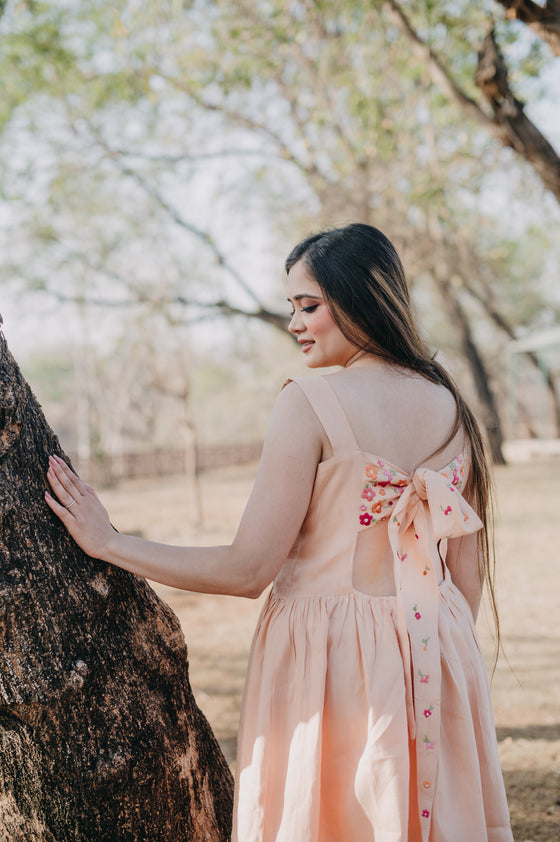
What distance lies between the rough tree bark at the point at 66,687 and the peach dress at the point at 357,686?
0.70ft

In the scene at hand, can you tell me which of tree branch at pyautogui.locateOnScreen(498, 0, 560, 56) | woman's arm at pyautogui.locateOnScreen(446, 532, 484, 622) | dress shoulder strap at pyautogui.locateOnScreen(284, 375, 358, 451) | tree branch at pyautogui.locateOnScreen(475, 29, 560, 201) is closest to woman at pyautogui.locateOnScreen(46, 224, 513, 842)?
dress shoulder strap at pyautogui.locateOnScreen(284, 375, 358, 451)

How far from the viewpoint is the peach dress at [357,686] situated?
1.46m

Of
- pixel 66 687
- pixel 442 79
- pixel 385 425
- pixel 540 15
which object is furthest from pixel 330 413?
pixel 442 79

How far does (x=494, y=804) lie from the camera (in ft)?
5.41

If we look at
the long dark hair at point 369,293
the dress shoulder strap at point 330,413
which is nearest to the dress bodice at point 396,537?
the dress shoulder strap at point 330,413

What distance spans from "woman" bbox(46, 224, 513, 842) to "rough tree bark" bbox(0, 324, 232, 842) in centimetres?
9

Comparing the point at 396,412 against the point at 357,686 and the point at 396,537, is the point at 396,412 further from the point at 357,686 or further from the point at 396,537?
the point at 357,686

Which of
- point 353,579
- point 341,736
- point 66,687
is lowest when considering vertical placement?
point 341,736

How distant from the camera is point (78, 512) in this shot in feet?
5.17

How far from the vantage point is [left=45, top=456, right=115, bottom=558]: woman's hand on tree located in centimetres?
156

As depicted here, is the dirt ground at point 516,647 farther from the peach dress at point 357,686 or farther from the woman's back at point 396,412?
the woman's back at point 396,412

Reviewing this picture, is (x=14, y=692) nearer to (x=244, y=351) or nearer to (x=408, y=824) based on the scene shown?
(x=408, y=824)

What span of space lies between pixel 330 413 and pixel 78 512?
581 millimetres

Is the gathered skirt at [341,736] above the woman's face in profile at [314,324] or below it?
below
